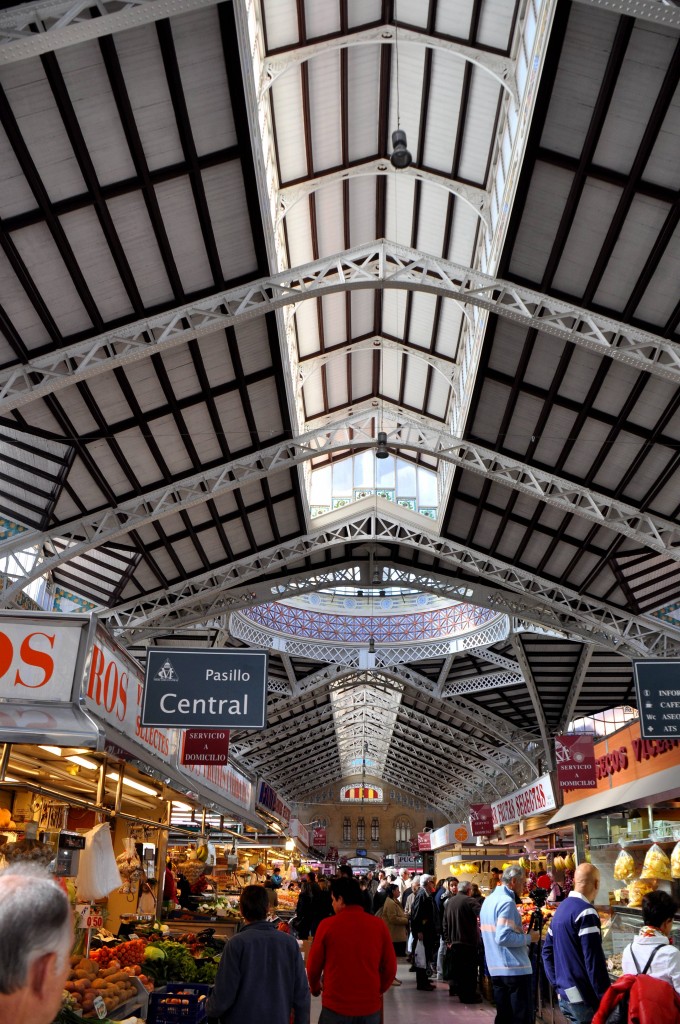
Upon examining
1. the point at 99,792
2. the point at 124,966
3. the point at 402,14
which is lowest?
the point at 124,966

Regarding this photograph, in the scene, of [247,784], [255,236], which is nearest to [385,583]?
[247,784]

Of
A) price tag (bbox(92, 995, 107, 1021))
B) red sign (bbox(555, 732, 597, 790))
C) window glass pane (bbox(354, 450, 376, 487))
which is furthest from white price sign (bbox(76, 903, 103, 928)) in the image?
window glass pane (bbox(354, 450, 376, 487))

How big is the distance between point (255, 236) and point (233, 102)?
6.86 ft

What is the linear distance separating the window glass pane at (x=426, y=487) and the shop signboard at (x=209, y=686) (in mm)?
13706

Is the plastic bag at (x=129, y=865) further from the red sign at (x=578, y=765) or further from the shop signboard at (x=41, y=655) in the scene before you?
the red sign at (x=578, y=765)

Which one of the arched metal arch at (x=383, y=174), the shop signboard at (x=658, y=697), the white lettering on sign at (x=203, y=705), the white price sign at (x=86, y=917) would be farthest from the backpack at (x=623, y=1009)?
the arched metal arch at (x=383, y=174)

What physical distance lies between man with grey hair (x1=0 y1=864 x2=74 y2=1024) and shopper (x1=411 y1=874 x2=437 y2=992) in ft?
43.3

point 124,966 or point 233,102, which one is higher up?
point 233,102

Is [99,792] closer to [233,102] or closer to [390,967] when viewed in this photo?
[390,967]

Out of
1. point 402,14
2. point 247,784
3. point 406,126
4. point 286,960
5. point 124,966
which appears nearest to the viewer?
point 286,960

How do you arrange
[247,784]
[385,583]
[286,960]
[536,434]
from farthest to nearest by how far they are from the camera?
1. [385,583]
2. [247,784]
3. [536,434]
4. [286,960]

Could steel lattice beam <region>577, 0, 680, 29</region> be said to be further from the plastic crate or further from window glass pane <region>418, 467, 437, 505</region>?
window glass pane <region>418, 467, 437, 505</region>

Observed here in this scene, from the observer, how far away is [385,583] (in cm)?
2134

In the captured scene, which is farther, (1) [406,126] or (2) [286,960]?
(1) [406,126]
